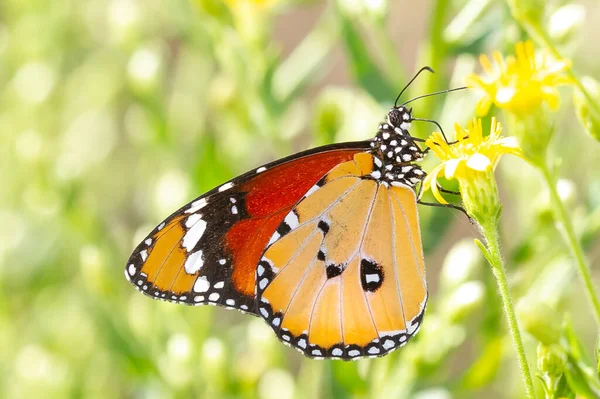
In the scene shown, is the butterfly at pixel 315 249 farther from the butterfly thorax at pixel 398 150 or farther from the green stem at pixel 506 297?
the green stem at pixel 506 297

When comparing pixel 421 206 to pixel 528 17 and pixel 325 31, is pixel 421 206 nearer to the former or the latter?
pixel 528 17

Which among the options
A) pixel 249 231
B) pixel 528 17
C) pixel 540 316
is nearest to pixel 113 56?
pixel 249 231

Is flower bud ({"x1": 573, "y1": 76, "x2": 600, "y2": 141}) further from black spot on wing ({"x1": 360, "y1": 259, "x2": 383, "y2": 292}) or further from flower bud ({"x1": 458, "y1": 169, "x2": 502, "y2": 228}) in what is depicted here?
black spot on wing ({"x1": 360, "y1": 259, "x2": 383, "y2": 292})

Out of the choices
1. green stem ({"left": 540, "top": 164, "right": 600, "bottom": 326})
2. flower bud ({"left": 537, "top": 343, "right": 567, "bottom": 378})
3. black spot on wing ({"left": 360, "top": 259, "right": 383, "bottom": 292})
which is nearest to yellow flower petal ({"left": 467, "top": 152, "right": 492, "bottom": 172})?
green stem ({"left": 540, "top": 164, "right": 600, "bottom": 326})

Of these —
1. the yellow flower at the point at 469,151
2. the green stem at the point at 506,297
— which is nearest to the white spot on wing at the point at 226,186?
the yellow flower at the point at 469,151

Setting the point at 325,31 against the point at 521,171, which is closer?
the point at 521,171

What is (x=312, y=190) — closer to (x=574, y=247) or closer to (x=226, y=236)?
(x=226, y=236)

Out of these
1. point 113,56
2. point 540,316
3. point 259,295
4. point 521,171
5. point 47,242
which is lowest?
point 540,316

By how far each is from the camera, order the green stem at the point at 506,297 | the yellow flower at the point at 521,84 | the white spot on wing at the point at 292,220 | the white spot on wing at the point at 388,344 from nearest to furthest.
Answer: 1. the green stem at the point at 506,297
2. the yellow flower at the point at 521,84
3. the white spot on wing at the point at 388,344
4. the white spot on wing at the point at 292,220
